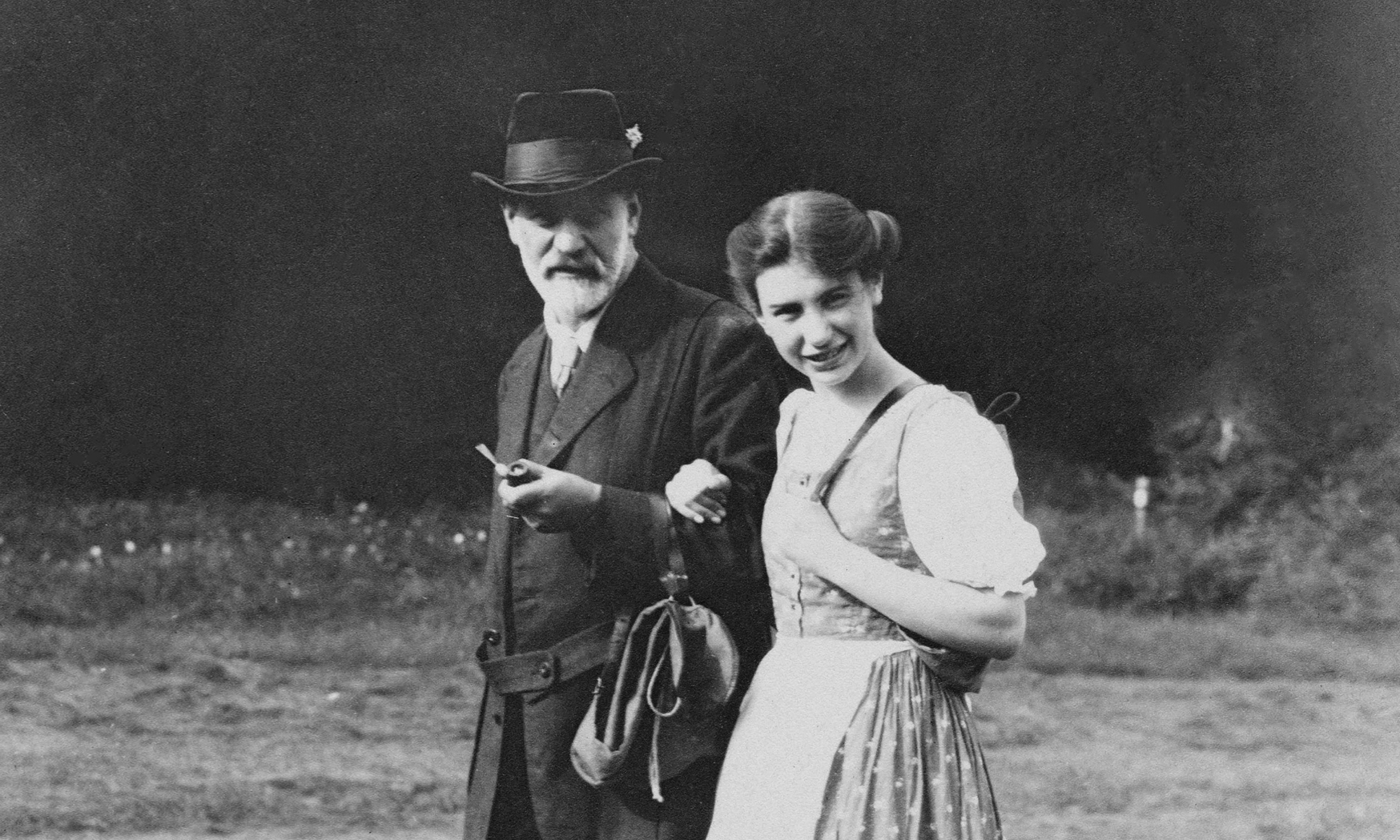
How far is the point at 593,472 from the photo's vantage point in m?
2.59

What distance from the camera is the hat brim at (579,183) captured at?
2.65 metres

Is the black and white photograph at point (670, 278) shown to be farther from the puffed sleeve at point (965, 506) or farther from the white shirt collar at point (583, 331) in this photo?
the puffed sleeve at point (965, 506)

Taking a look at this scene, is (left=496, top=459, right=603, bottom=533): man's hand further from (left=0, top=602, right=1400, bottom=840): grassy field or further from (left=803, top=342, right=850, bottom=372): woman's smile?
(left=0, top=602, right=1400, bottom=840): grassy field

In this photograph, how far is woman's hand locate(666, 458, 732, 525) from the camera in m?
2.43

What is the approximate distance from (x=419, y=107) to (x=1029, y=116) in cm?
239

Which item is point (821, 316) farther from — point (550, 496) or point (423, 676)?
point (423, 676)

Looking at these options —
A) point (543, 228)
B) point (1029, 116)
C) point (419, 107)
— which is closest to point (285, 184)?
point (419, 107)

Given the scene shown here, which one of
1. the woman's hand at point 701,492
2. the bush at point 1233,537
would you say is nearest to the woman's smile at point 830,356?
the woman's hand at point 701,492

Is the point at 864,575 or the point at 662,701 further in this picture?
the point at 662,701

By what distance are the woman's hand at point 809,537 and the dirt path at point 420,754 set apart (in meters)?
2.64

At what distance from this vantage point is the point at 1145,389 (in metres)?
6.54

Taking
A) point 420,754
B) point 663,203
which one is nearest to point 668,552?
point 420,754

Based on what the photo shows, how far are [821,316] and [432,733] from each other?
A: 11.7 ft

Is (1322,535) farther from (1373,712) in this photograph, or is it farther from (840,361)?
(840,361)
